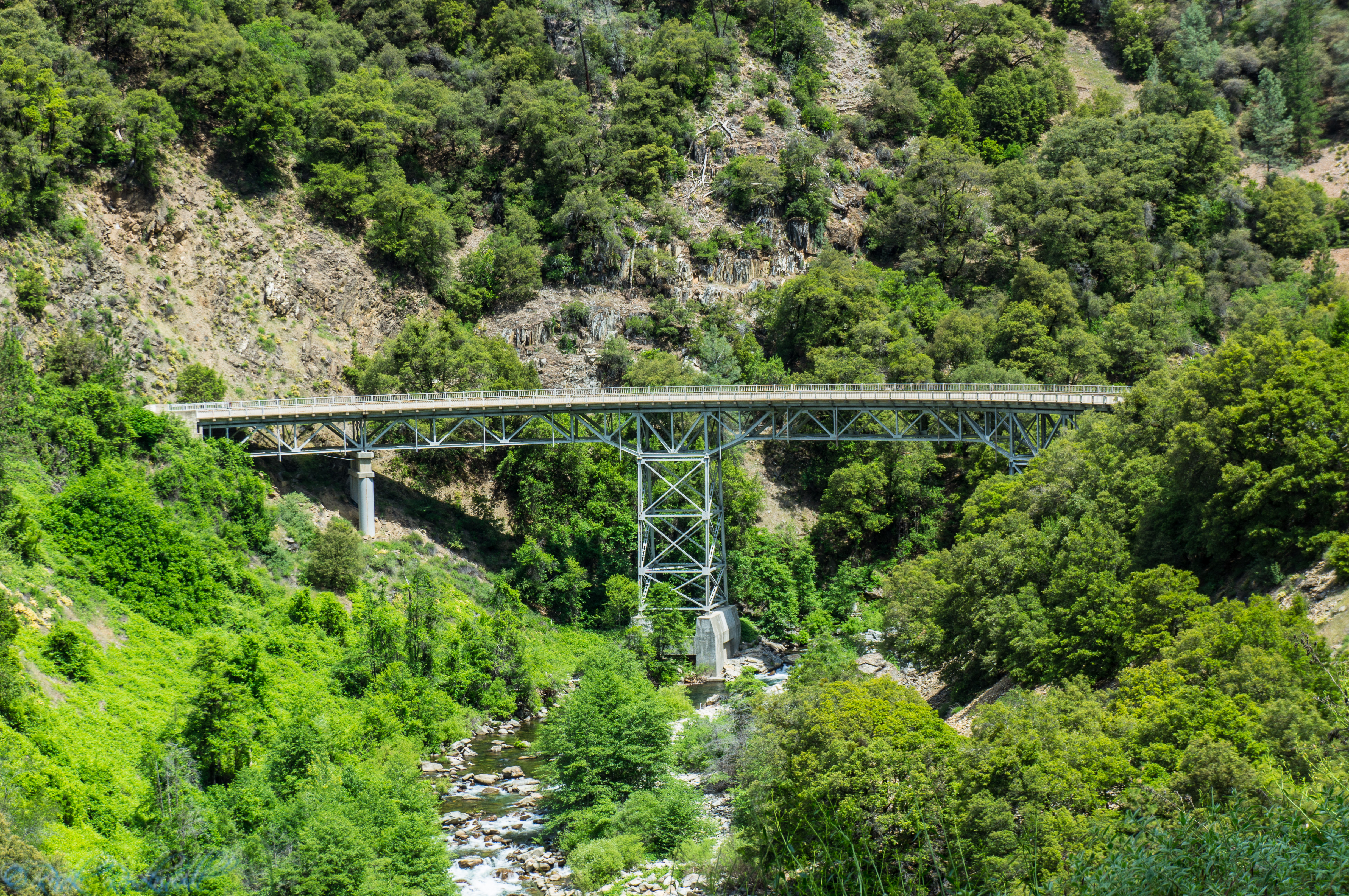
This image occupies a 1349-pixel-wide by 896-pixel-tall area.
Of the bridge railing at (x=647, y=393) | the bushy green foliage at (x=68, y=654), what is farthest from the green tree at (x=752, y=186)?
the bushy green foliage at (x=68, y=654)

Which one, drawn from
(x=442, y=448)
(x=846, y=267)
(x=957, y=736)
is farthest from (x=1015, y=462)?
(x=957, y=736)

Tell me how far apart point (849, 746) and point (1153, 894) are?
41.9 ft

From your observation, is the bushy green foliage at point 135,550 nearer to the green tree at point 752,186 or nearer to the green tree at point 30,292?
the green tree at point 30,292

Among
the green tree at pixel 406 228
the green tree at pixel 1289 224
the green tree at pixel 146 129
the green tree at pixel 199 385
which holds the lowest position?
the green tree at pixel 199 385

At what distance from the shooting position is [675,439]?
68.9 meters

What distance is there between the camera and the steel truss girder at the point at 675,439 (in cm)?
6375

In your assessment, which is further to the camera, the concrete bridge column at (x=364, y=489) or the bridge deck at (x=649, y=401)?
the concrete bridge column at (x=364, y=489)

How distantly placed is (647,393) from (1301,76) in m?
72.1

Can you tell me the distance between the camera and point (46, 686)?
37.5m

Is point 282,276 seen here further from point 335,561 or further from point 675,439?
point 675,439

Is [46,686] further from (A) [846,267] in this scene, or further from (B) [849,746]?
(A) [846,267]

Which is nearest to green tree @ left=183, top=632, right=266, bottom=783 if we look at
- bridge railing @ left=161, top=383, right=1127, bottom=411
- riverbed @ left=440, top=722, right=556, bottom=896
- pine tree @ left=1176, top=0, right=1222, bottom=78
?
riverbed @ left=440, top=722, right=556, bottom=896

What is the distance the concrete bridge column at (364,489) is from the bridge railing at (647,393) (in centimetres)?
286

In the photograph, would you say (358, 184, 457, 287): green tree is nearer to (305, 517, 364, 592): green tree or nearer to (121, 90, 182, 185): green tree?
(121, 90, 182, 185): green tree
